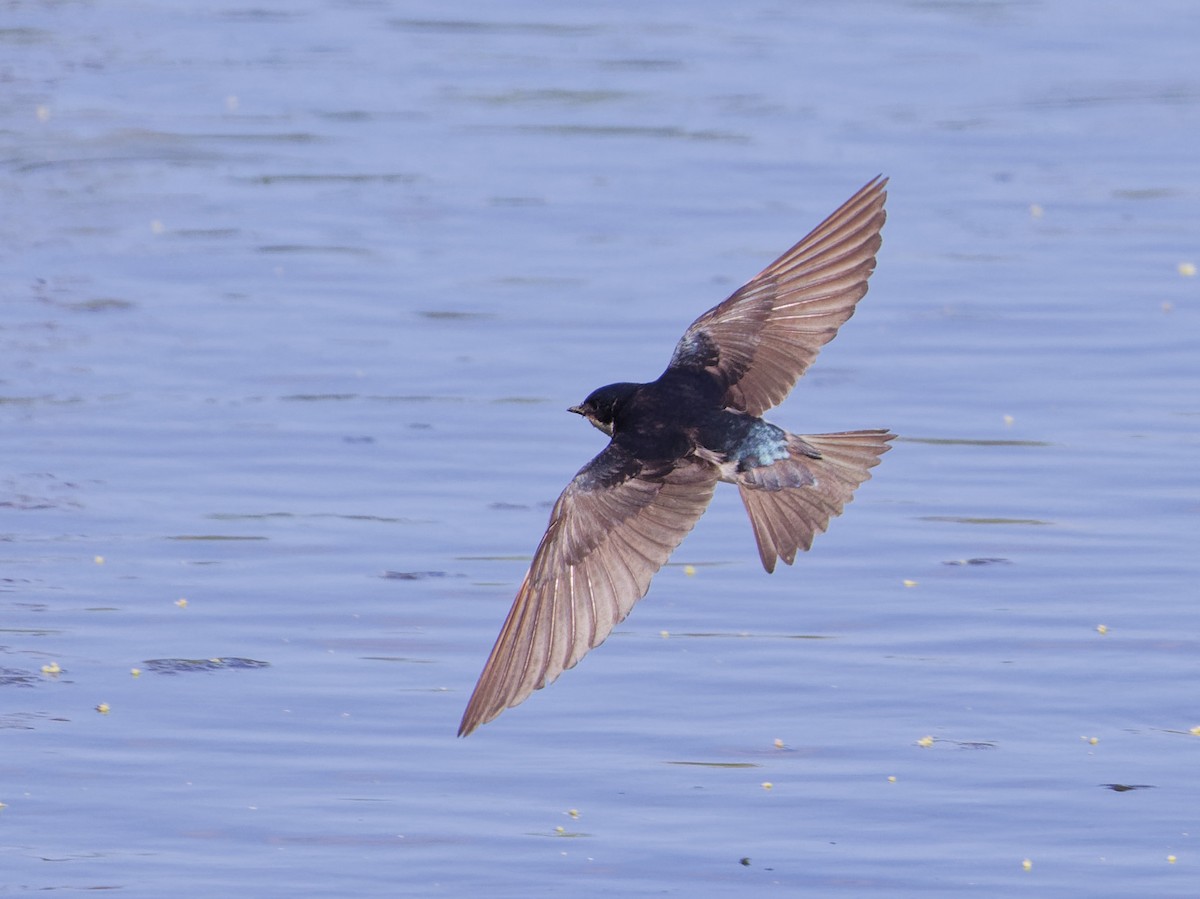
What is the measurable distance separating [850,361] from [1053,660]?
111 inches

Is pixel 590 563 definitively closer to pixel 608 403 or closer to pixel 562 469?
pixel 608 403

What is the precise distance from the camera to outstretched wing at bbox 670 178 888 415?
5.91m

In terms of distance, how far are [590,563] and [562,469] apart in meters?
2.51

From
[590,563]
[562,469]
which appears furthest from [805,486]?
[562,469]

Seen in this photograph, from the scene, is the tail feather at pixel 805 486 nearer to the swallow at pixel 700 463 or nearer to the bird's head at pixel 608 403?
the swallow at pixel 700 463

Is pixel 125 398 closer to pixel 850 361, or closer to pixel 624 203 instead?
pixel 850 361

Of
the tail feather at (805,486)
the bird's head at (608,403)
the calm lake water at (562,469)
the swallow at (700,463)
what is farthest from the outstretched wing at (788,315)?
the calm lake water at (562,469)

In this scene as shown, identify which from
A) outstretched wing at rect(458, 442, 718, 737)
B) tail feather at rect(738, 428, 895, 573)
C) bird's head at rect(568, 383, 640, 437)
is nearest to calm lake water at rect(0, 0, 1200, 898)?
outstretched wing at rect(458, 442, 718, 737)

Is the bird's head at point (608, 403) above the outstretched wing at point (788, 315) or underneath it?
underneath

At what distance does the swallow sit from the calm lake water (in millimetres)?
461

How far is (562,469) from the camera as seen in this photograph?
8.13 metres

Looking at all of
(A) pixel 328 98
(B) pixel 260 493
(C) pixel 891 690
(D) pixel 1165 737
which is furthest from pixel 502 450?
(A) pixel 328 98

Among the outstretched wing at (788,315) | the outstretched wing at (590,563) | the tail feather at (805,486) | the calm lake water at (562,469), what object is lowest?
the calm lake water at (562,469)

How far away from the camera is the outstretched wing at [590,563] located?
17.4 ft
